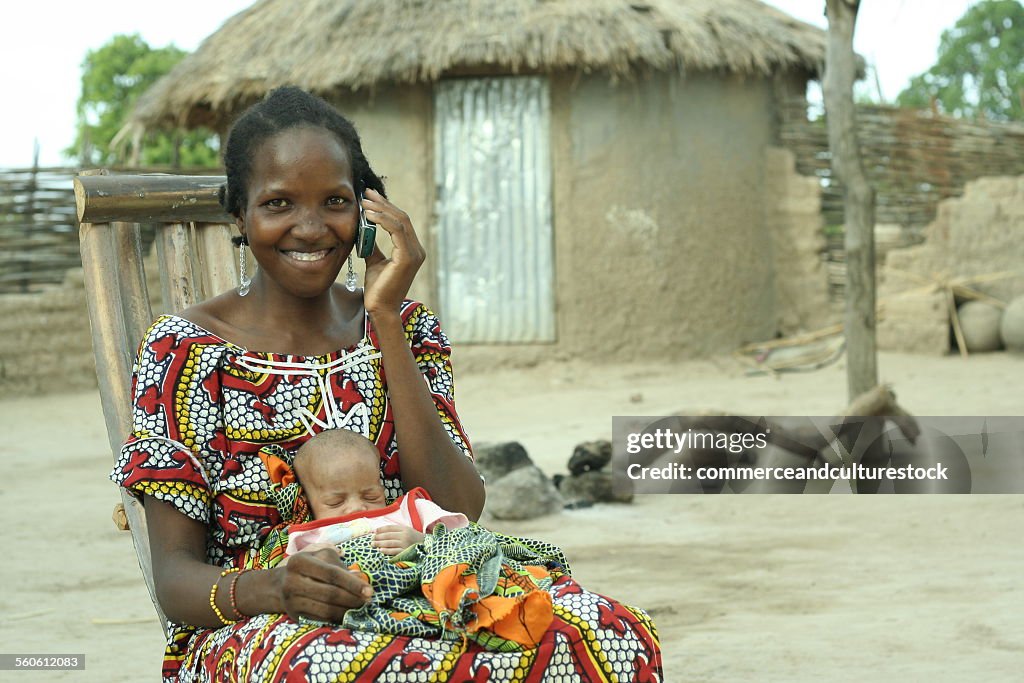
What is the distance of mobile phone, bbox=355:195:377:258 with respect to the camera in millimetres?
2215

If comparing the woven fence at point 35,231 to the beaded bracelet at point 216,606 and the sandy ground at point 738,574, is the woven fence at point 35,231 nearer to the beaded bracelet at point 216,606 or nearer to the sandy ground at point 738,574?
the sandy ground at point 738,574

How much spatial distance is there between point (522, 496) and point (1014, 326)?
218 inches

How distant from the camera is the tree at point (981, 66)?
2597 cm

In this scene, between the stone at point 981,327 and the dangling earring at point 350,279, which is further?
the stone at point 981,327

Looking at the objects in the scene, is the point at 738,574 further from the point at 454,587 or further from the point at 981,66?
the point at 981,66

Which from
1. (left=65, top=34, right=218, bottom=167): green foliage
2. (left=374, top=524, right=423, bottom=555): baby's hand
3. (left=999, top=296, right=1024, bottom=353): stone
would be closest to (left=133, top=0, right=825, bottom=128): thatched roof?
(left=999, top=296, right=1024, bottom=353): stone

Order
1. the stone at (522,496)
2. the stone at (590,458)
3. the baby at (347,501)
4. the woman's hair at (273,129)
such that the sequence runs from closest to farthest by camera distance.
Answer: the baby at (347,501), the woman's hair at (273,129), the stone at (522,496), the stone at (590,458)

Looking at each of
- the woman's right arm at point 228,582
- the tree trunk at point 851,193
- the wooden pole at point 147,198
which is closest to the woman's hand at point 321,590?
the woman's right arm at point 228,582

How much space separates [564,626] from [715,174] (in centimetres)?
927

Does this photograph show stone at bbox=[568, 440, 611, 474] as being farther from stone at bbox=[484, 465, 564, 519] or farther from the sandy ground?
stone at bbox=[484, 465, 564, 519]

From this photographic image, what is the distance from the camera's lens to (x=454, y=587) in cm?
182

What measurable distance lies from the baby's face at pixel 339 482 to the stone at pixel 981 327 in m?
8.58

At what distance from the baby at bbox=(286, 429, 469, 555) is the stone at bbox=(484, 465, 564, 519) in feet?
11.1

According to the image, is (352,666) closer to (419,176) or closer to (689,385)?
(689,385)
